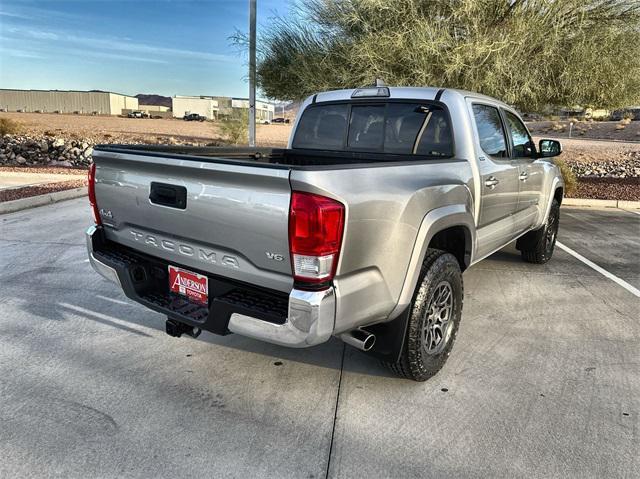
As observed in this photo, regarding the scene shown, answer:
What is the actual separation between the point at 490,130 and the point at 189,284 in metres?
2.92

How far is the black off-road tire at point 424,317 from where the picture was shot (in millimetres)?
3084

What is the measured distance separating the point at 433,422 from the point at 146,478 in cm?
158

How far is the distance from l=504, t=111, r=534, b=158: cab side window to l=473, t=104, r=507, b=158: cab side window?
29 centimetres

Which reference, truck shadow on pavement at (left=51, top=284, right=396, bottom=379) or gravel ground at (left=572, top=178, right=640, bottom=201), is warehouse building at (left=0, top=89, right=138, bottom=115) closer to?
gravel ground at (left=572, top=178, right=640, bottom=201)

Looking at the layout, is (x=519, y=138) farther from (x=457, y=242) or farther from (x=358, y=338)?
(x=358, y=338)

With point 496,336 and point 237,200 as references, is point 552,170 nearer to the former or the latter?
point 496,336

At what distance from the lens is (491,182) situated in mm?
4098

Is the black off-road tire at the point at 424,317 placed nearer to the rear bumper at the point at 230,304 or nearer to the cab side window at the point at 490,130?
the rear bumper at the point at 230,304

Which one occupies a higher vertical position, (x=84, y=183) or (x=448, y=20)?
(x=448, y=20)

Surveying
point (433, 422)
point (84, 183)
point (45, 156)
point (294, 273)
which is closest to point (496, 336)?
point (433, 422)

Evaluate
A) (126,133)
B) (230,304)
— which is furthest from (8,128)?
(230,304)

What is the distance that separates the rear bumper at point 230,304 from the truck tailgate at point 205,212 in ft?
0.33

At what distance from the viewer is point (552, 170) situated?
19.7 feet

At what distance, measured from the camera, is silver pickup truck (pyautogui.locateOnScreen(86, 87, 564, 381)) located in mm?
2420
